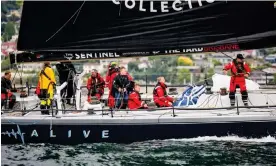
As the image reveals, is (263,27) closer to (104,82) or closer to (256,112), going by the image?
(256,112)

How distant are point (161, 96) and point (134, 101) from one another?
28.4 inches

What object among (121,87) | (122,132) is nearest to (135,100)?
(121,87)

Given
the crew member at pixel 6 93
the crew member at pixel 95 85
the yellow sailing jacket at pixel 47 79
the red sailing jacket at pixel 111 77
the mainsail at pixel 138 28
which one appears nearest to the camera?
the mainsail at pixel 138 28

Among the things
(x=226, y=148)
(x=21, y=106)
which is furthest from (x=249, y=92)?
(x=21, y=106)

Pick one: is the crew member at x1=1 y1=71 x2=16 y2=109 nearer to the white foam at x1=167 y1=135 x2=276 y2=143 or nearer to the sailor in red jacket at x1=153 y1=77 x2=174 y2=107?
the sailor in red jacket at x1=153 y1=77 x2=174 y2=107

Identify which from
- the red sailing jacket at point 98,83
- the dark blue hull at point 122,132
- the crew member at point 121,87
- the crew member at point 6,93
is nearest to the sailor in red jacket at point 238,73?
the dark blue hull at point 122,132

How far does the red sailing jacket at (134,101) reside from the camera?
14.7m

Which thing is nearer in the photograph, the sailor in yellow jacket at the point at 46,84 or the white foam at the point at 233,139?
the white foam at the point at 233,139

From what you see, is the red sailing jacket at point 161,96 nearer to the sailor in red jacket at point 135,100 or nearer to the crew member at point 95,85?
the sailor in red jacket at point 135,100

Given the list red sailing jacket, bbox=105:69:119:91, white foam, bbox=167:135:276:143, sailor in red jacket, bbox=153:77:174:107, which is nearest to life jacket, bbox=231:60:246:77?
white foam, bbox=167:135:276:143

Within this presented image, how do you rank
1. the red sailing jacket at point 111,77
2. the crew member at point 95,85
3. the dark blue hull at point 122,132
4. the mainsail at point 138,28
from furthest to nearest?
the crew member at point 95,85, the red sailing jacket at point 111,77, the mainsail at point 138,28, the dark blue hull at point 122,132

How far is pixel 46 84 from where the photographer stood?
49.1 ft

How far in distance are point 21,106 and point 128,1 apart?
4357 mm

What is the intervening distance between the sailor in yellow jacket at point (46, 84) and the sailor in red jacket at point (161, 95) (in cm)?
275
